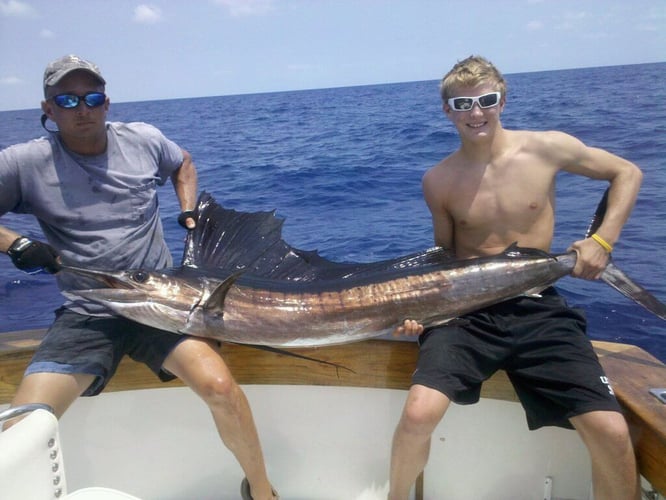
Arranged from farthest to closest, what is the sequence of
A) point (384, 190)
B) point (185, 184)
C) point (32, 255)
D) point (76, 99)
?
point (384, 190) → point (185, 184) → point (76, 99) → point (32, 255)

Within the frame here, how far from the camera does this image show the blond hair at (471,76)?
87.4 inches

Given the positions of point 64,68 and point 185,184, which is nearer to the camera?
point 64,68

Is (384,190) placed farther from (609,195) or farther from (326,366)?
(326,366)

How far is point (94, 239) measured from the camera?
2240mm

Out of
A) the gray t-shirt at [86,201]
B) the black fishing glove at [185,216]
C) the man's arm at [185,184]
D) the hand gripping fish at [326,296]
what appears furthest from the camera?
the man's arm at [185,184]

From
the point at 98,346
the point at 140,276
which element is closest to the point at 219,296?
the point at 140,276

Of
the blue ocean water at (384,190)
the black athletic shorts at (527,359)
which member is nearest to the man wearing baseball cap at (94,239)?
the black athletic shorts at (527,359)

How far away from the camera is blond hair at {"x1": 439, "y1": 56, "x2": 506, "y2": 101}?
2221mm

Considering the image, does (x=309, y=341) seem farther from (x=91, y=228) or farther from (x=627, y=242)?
(x=627, y=242)

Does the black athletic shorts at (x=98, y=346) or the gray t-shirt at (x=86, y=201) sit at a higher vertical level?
the gray t-shirt at (x=86, y=201)

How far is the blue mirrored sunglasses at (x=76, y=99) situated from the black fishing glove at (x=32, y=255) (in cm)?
55

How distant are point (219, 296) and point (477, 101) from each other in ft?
3.94

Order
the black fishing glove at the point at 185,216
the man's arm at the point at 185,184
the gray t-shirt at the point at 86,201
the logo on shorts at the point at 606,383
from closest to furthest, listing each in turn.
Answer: the logo on shorts at the point at 606,383, the gray t-shirt at the point at 86,201, the black fishing glove at the point at 185,216, the man's arm at the point at 185,184

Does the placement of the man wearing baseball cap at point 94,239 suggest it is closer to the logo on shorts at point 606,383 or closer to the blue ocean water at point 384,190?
the logo on shorts at point 606,383
